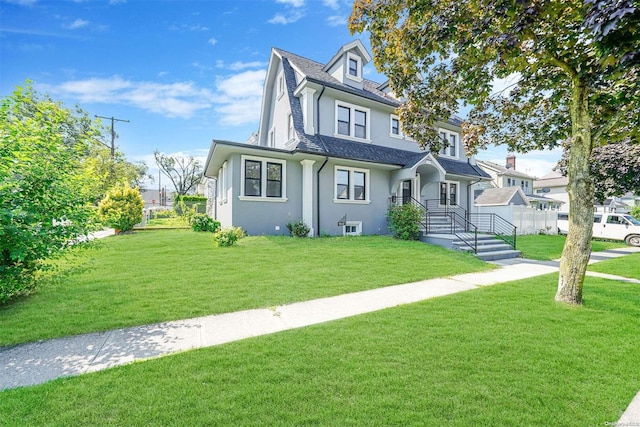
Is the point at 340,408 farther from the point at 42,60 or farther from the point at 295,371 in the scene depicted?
the point at 42,60

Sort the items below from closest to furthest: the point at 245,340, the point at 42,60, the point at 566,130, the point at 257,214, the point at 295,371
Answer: the point at 295,371, the point at 245,340, the point at 566,130, the point at 42,60, the point at 257,214

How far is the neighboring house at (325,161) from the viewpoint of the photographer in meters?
11.8

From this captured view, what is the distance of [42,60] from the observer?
10.4 metres

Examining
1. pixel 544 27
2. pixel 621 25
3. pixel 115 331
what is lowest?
pixel 115 331

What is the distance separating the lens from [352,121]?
1409 cm

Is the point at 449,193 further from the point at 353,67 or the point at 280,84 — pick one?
the point at 280,84

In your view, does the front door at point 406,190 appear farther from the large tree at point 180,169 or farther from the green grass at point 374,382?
the large tree at point 180,169

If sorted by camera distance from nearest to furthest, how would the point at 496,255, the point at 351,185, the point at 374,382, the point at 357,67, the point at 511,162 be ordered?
the point at 374,382, the point at 496,255, the point at 351,185, the point at 357,67, the point at 511,162

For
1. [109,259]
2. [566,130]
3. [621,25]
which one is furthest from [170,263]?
[566,130]

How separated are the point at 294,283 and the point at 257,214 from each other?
6246 mm

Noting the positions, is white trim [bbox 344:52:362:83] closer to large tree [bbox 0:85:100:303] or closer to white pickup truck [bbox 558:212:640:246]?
large tree [bbox 0:85:100:303]

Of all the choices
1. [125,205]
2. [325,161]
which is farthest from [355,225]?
[125,205]

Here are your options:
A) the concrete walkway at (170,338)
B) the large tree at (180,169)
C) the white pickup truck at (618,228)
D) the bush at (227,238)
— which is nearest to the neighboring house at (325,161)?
the bush at (227,238)

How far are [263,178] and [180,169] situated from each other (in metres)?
40.3
